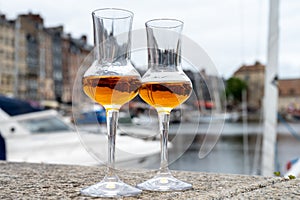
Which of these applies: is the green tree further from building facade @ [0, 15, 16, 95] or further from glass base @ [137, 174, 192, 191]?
building facade @ [0, 15, 16, 95]

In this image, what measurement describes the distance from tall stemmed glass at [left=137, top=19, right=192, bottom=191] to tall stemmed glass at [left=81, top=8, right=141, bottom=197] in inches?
2.1

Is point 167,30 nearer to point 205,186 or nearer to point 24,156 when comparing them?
point 205,186

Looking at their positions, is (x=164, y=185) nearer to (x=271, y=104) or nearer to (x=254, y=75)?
(x=271, y=104)

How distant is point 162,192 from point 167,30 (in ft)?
1.45

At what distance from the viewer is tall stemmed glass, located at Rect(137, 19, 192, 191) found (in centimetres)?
130

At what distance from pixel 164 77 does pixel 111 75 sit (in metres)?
0.15

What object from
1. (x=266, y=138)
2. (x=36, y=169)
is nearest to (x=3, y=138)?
(x=266, y=138)

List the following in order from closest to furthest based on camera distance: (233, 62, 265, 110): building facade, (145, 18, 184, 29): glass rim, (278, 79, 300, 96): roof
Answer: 1. (145, 18, 184, 29): glass rim
2. (233, 62, 265, 110): building facade
3. (278, 79, 300, 96): roof

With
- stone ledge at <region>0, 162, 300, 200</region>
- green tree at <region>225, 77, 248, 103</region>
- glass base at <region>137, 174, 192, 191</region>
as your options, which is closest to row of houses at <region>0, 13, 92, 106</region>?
green tree at <region>225, 77, 248, 103</region>

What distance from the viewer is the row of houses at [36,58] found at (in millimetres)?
45594

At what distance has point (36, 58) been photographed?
169 ft

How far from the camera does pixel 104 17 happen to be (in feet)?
4.23

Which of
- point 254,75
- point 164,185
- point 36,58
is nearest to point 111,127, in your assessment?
point 164,185

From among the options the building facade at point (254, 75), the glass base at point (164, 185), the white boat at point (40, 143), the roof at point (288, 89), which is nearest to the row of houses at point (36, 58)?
the building facade at point (254, 75)
